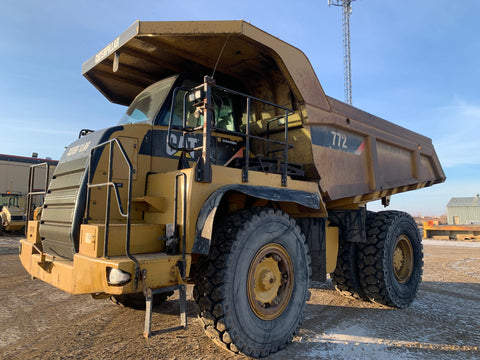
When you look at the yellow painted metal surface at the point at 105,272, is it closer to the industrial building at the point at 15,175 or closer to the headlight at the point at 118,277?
the headlight at the point at 118,277

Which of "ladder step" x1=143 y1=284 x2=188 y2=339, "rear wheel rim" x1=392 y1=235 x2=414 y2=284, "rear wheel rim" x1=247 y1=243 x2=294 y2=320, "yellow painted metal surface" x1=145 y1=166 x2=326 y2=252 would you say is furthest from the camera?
"rear wheel rim" x1=392 y1=235 x2=414 y2=284

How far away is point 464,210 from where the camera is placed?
36.5m

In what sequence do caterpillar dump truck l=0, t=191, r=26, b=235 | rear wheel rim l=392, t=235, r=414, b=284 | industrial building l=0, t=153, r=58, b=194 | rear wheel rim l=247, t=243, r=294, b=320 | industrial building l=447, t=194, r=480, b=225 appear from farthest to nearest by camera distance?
industrial building l=447, t=194, r=480, b=225
industrial building l=0, t=153, r=58, b=194
caterpillar dump truck l=0, t=191, r=26, b=235
rear wheel rim l=392, t=235, r=414, b=284
rear wheel rim l=247, t=243, r=294, b=320

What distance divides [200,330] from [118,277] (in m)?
1.62

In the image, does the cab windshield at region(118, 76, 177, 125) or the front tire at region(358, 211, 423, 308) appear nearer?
the cab windshield at region(118, 76, 177, 125)

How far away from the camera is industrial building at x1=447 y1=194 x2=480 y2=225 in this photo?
35.8m

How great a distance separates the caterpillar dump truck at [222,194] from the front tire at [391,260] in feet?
0.06

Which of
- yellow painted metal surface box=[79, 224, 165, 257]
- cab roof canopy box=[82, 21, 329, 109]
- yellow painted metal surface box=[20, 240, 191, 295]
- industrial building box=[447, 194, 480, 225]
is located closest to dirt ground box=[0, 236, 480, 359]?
yellow painted metal surface box=[20, 240, 191, 295]

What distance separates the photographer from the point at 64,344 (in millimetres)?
3463

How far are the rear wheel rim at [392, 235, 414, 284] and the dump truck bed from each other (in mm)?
864

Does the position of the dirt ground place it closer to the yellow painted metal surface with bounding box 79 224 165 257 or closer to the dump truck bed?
the yellow painted metal surface with bounding box 79 224 165 257

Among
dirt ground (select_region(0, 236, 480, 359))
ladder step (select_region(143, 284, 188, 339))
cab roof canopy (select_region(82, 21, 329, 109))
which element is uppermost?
cab roof canopy (select_region(82, 21, 329, 109))

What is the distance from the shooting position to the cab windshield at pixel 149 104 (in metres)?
4.08

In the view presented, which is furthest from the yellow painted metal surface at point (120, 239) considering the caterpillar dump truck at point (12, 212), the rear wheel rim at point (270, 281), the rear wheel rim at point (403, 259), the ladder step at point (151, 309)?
the caterpillar dump truck at point (12, 212)
